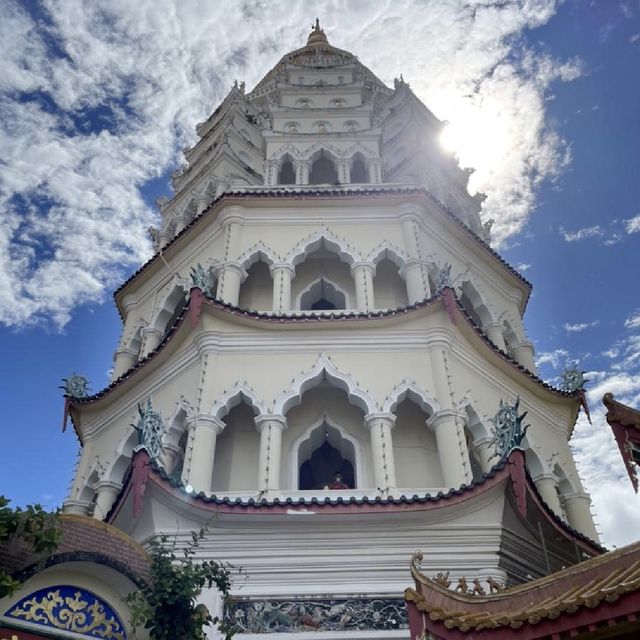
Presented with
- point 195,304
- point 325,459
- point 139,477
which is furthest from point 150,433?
point 325,459

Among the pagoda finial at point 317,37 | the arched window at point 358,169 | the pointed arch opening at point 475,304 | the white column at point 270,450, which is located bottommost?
the white column at point 270,450

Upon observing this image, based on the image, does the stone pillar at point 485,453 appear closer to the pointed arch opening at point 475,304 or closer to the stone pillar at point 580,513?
the stone pillar at point 580,513

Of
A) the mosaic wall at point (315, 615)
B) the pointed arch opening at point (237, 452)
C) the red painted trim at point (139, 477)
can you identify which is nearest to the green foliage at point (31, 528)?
the red painted trim at point (139, 477)

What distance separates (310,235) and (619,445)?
30.5 ft

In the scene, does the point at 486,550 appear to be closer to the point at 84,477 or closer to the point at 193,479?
the point at 193,479

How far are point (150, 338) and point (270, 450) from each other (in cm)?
547

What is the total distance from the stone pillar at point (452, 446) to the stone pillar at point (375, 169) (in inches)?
293

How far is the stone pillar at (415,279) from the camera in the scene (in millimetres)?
14609

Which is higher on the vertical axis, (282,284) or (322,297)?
(322,297)

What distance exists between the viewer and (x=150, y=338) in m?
16.2

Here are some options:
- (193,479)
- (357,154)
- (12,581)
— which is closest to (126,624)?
(12,581)

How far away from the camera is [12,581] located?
6379mm

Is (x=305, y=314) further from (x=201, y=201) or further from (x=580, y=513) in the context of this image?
(x=201, y=201)

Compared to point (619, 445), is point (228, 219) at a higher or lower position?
higher
